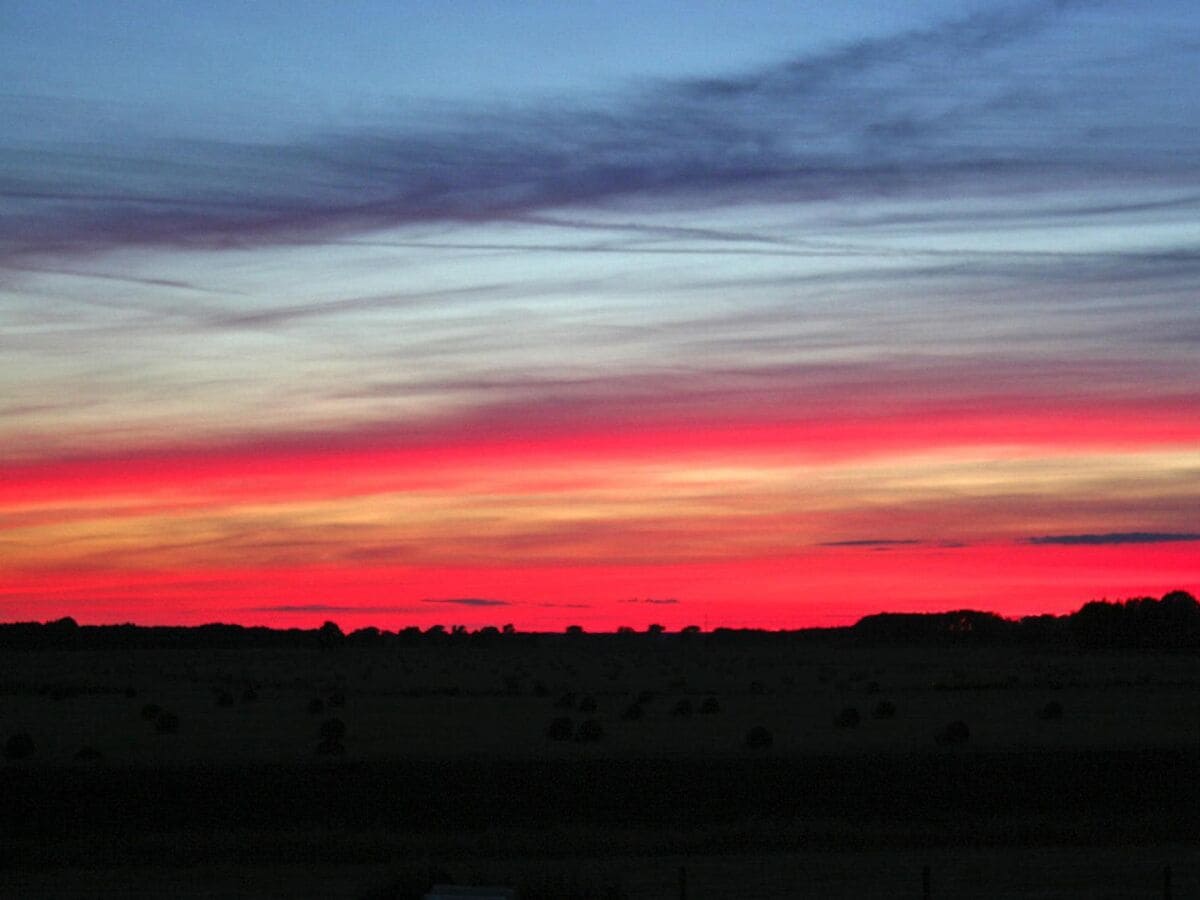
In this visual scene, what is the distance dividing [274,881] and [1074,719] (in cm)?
3834

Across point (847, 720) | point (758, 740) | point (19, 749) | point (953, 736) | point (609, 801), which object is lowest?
point (609, 801)

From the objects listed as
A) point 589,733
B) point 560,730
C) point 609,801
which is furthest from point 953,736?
point 609,801

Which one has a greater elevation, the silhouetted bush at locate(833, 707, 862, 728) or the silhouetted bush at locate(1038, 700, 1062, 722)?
the silhouetted bush at locate(1038, 700, 1062, 722)

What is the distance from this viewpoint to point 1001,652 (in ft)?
547

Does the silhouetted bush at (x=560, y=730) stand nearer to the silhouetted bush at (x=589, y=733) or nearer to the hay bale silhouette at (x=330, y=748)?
the silhouetted bush at (x=589, y=733)

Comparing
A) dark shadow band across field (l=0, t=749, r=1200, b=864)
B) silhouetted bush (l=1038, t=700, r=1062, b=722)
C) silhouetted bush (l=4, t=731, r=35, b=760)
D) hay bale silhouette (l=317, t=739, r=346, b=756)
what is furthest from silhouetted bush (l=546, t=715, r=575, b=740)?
silhouetted bush (l=1038, t=700, r=1062, b=722)

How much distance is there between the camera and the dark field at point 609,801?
28047 millimetres

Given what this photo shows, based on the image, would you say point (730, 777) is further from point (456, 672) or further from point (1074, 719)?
point (456, 672)

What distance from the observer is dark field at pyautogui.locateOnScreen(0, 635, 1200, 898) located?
28047mm

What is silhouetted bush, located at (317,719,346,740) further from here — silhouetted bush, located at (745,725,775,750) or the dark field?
silhouetted bush, located at (745,725,775,750)

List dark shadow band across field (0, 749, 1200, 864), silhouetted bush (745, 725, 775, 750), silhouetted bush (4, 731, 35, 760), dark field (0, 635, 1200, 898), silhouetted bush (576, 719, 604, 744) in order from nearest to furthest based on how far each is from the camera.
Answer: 1. dark field (0, 635, 1200, 898)
2. dark shadow band across field (0, 749, 1200, 864)
3. silhouetted bush (4, 731, 35, 760)
4. silhouetted bush (745, 725, 775, 750)
5. silhouetted bush (576, 719, 604, 744)

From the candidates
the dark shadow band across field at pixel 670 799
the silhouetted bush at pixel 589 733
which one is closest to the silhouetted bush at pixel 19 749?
the dark shadow band across field at pixel 670 799

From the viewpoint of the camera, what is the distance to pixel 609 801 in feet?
120

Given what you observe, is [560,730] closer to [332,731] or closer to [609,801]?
[332,731]
